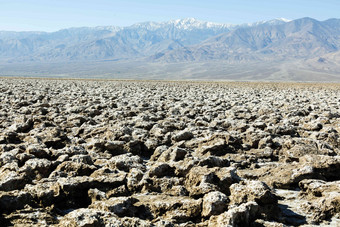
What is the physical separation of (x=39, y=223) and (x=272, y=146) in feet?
14.2

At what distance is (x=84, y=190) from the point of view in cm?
391

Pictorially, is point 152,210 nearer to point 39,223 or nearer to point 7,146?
point 39,223

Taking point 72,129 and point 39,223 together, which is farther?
point 72,129

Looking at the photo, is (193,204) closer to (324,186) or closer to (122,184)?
(122,184)

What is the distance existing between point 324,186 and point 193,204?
5.22 ft

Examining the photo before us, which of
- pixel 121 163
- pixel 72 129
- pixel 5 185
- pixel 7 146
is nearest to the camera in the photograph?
pixel 5 185

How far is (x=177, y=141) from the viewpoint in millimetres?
6582

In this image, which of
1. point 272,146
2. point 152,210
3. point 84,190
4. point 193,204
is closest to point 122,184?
point 84,190

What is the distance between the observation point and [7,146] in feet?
18.3

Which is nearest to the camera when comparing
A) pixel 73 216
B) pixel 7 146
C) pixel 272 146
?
pixel 73 216

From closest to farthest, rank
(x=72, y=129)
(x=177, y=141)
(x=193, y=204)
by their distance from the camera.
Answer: (x=193, y=204) < (x=177, y=141) < (x=72, y=129)

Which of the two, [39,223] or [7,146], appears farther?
[7,146]

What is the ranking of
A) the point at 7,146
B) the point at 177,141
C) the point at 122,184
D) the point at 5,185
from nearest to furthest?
the point at 5,185, the point at 122,184, the point at 7,146, the point at 177,141

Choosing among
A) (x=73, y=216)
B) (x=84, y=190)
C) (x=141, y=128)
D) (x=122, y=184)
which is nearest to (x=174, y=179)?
(x=122, y=184)
